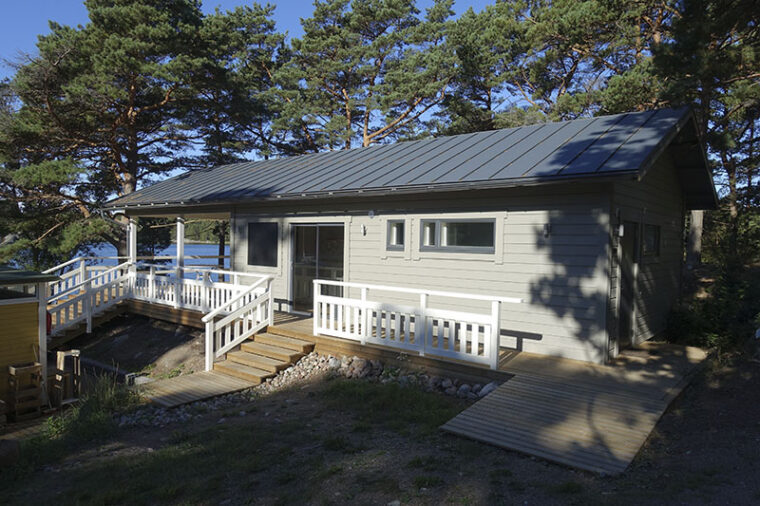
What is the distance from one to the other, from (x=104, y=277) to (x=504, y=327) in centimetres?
1105

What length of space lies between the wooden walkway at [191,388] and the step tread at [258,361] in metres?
0.38

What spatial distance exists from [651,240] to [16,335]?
1128 centimetres

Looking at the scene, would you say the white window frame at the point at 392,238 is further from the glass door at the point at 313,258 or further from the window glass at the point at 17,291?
the window glass at the point at 17,291

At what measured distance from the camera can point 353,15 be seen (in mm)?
24953

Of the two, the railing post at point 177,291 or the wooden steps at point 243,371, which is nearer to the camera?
the wooden steps at point 243,371

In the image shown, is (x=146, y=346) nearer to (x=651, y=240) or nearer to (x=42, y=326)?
(x=42, y=326)

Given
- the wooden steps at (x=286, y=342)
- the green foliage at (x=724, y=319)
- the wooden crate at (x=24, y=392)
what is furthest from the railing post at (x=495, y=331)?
the wooden crate at (x=24, y=392)

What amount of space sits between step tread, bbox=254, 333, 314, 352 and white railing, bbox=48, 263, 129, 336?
562 cm

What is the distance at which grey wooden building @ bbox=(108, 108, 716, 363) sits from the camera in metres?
7.05

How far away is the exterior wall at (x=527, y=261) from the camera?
275 inches

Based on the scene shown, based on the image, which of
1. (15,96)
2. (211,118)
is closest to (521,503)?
(15,96)

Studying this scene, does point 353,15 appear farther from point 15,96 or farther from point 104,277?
point 104,277

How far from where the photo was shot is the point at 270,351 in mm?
8461

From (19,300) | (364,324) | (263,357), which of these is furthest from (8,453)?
(364,324)
